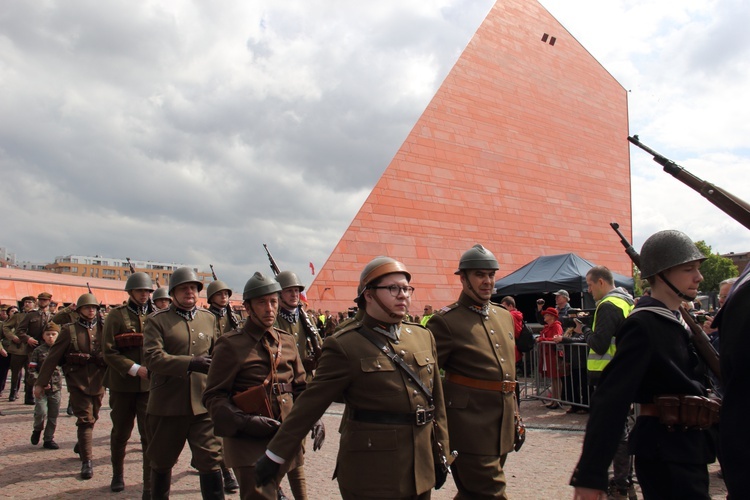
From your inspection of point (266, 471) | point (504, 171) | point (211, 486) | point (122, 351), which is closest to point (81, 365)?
point (122, 351)

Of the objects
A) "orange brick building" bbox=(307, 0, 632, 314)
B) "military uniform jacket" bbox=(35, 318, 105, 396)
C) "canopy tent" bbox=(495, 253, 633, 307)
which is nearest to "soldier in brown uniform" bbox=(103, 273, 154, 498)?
"military uniform jacket" bbox=(35, 318, 105, 396)

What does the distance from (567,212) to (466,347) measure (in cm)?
2288

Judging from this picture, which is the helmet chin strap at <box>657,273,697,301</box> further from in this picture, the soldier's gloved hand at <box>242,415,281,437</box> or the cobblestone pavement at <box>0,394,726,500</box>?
the cobblestone pavement at <box>0,394,726,500</box>

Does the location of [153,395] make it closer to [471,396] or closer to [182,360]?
[182,360]

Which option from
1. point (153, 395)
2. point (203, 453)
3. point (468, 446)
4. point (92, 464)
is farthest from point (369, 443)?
point (92, 464)

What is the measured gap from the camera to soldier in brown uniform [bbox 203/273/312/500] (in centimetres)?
348

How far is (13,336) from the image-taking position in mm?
10859

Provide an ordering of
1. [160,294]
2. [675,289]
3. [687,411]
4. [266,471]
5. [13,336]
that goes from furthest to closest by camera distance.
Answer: [13,336]
[160,294]
[266,471]
[675,289]
[687,411]

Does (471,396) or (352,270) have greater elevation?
(352,270)

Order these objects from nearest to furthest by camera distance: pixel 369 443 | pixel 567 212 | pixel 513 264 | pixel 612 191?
pixel 369 443, pixel 513 264, pixel 567 212, pixel 612 191

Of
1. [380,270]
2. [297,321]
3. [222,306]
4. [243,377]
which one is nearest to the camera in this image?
[380,270]

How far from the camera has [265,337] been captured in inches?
153

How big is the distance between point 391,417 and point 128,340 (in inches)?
146

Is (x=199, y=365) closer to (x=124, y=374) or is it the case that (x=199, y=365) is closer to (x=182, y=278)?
(x=182, y=278)
